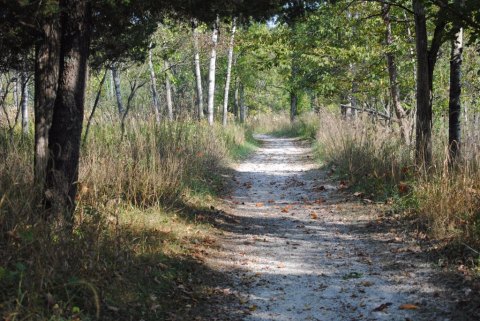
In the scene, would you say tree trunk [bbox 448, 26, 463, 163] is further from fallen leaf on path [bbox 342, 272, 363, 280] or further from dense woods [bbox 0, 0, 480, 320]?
fallen leaf on path [bbox 342, 272, 363, 280]

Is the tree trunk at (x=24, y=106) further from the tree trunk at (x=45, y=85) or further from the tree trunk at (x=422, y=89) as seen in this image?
the tree trunk at (x=422, y=89)

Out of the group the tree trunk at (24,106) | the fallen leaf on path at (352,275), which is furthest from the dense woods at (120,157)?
the fallen leaf on path at (352,275)

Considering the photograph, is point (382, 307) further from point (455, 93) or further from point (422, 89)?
point (422, 89)

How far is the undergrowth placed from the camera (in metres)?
3.82

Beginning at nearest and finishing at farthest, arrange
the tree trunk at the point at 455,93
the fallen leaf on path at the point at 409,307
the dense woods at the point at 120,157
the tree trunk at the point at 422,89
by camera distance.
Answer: the dense woods at the point at 120,157 → the fallen leaf on path at the point at 409,307 → the tree trunk at the point at 455,93 → the tree trunk at the point at 422,89

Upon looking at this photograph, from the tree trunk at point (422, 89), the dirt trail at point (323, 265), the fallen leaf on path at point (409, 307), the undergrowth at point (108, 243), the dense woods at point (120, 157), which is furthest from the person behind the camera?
the tree trunk at point (422, 89)

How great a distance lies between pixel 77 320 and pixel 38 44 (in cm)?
320

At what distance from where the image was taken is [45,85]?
5547 mm

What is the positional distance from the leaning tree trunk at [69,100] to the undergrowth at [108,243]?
1.18ft

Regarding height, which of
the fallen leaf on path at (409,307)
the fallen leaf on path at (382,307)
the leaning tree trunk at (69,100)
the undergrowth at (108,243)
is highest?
the leaning tree trunk at (69,100)

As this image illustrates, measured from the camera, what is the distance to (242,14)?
6.56 m

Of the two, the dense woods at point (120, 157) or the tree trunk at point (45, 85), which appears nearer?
the dense woods at point (120, 157)

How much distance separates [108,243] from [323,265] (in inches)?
105

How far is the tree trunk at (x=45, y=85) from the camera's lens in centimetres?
534
